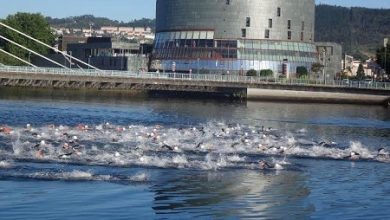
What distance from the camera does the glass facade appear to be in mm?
178125

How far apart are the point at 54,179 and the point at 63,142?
1538cm

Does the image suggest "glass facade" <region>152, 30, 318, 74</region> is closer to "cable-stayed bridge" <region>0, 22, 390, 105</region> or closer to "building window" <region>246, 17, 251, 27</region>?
"building window" <region>246, 17, 251, 27</region>

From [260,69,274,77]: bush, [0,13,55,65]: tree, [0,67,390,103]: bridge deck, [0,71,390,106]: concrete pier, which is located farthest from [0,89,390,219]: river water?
[0,13,55,65]: tree

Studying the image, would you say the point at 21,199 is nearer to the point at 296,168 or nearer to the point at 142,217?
the point at 142,217

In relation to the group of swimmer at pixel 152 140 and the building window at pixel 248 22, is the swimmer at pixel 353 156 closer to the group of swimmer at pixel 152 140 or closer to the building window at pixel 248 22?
the group of swimmer at pixel 152 140

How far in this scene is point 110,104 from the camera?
106m

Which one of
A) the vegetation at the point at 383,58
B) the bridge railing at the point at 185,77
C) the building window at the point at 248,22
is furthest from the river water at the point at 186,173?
the building window at the point at 248,22

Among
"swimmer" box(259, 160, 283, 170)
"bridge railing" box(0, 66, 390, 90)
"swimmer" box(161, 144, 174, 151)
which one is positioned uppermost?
"bridge railing" box(0, 66, 390, 90)

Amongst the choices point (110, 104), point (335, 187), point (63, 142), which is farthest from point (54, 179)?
point (110, 104)

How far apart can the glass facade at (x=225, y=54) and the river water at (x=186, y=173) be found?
10696 cm

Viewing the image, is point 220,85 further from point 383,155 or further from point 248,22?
point 383,155

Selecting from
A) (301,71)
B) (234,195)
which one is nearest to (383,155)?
(234,195)

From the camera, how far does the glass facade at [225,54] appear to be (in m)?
178

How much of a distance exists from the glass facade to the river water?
10696 cm
